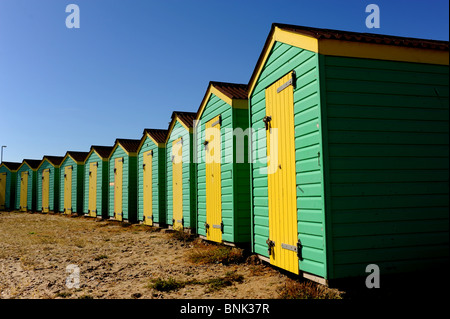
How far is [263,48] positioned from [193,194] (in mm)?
5610

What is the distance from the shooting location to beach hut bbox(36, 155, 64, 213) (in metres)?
23.7

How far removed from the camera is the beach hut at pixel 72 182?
2117 centimetres

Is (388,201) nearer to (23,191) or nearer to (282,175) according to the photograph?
(282,175)

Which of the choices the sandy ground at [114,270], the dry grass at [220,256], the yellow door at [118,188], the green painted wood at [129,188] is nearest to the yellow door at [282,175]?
the sandy ground at [114,270]

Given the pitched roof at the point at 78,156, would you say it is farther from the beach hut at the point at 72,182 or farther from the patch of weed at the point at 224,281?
the patch of weed at the point at 224,281

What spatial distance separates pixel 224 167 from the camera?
333 inches

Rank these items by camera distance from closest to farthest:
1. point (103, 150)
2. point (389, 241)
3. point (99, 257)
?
point (389, 241), point (99, 257), point (103, 150)

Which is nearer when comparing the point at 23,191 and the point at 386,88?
the point at 386,88

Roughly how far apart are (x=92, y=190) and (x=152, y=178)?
690 centimetres

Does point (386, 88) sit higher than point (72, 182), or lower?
higher

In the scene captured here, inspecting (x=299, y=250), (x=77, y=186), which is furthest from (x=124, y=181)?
(x=299, y=250)

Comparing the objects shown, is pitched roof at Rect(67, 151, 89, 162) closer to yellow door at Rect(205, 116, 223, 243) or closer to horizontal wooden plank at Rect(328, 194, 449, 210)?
yellow door at Rect(205, 116, 223, 243)

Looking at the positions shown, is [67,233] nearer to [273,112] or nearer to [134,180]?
[134,180]

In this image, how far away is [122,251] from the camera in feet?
29.0
